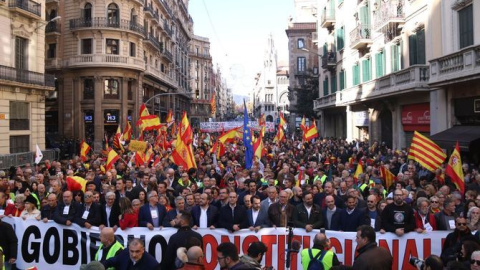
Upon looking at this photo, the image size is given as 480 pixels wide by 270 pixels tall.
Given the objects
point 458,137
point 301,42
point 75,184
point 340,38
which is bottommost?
point 75,184

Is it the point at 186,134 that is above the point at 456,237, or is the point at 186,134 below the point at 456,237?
above

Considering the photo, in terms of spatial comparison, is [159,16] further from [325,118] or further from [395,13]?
[395,13]

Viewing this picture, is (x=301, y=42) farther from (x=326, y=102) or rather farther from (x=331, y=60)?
(x=331, y=60)

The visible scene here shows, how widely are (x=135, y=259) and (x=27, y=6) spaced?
24701 millimetres

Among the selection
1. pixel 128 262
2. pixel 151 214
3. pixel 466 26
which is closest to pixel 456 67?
pixel 466 26

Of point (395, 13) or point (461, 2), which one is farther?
point (395, 13)

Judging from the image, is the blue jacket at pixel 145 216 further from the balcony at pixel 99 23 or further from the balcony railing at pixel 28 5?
the balcony at pixel 99 23

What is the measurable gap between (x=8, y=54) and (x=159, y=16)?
27.4m

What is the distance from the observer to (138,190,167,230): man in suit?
830 cm

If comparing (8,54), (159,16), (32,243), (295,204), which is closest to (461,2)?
(295,204)

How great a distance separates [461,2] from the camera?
16.9 metres

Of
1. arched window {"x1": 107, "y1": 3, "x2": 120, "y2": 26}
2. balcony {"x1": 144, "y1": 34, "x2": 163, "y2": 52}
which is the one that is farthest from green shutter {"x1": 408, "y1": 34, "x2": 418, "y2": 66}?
balcony {"x1": 144, "y1": 34, "x2": 163, "y2": 52}

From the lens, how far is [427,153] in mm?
11711

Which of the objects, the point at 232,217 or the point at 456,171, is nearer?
the point at 232,217
